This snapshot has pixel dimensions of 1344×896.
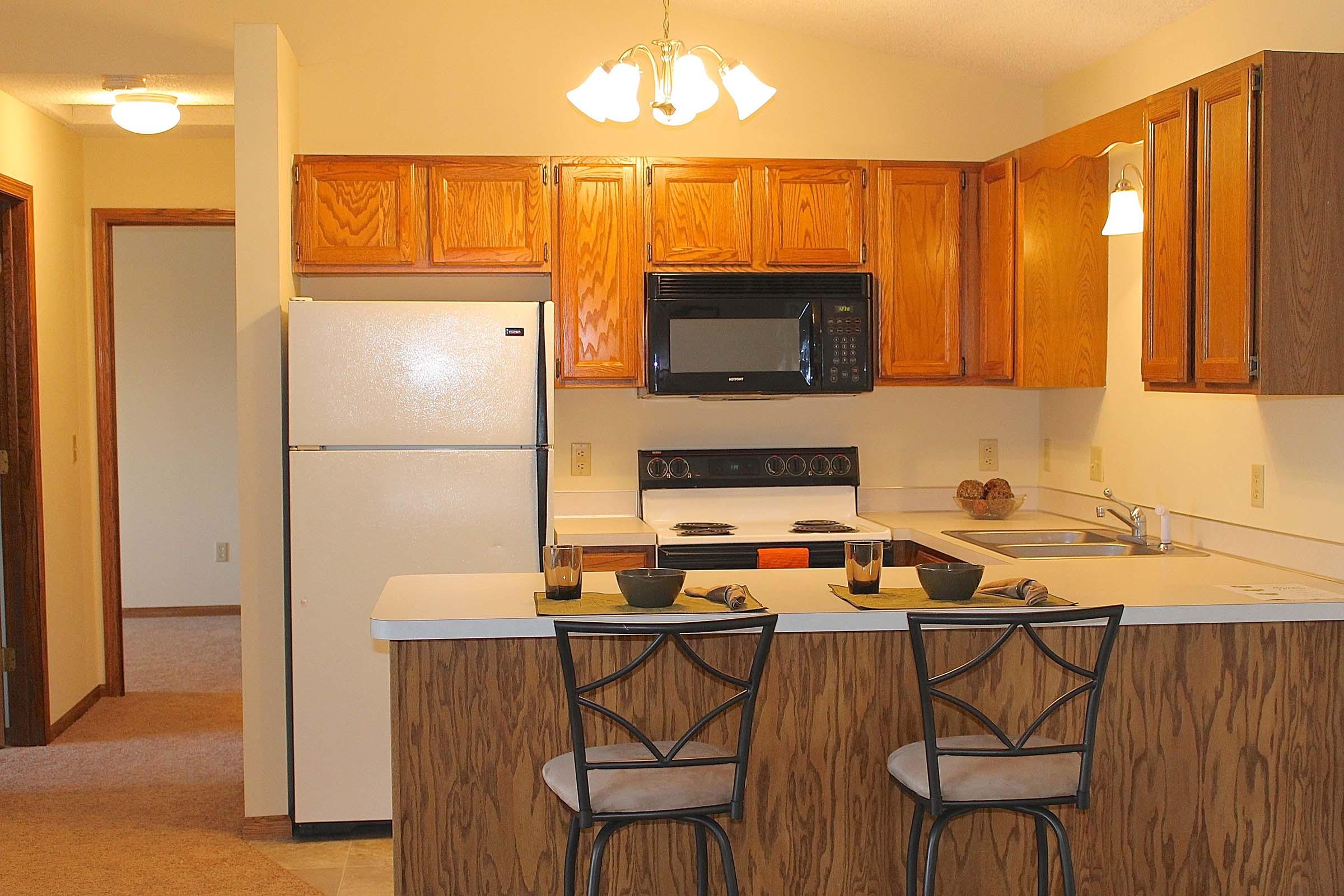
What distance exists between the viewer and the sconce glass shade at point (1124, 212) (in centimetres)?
342

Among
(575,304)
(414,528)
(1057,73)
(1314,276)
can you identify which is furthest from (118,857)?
(1057,73)

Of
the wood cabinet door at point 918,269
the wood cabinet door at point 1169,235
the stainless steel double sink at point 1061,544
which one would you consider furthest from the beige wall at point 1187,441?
the wood cabinet door at point 918,269

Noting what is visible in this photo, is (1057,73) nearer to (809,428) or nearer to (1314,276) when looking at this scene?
(809,428)

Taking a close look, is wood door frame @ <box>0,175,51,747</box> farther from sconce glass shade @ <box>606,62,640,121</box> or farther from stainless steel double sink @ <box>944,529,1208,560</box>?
stainless steel double sink @ <box>944,529,1208,560</box>

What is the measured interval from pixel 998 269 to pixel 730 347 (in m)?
0.93

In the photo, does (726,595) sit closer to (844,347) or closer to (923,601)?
(923,601)

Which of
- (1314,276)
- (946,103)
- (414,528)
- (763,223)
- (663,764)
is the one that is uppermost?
(946,103)

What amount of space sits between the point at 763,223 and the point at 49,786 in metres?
3.08

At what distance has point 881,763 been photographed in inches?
99.0

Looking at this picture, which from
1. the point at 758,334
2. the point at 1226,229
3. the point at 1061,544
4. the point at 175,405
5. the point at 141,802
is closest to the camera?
Answer: the point at 1226,229

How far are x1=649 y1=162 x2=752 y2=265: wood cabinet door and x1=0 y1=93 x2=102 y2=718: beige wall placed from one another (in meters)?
2.35

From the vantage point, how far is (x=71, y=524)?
196 inches

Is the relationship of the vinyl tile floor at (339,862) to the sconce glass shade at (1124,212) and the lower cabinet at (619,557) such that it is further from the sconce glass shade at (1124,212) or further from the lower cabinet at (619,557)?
the sconce glass shade at (1124,212)

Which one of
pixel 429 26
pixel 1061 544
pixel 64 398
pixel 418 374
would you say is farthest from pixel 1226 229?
pixel 64 398
